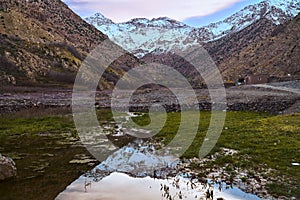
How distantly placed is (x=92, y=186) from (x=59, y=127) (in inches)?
758

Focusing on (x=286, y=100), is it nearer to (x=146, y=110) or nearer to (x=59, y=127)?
(x=146, y=110)

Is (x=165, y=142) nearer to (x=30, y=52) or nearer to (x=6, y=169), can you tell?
(x=6, y=169)

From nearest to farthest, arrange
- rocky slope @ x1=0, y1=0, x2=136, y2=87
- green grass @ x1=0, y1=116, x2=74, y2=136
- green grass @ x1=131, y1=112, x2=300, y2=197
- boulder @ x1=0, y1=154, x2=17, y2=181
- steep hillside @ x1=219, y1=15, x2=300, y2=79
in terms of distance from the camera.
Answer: boulder @ x1=0, y1=154, x2=17, y2=181
green grass @ x1=131, y1=112, x2=300, y2=197
green grass @ x1=0, y1=116, x2=74, y2=136
rocky slope @ x1=0, y1=0, x2=136, y2=87
steep hillside @ x1=219, y1=15, x2=300, y2=79


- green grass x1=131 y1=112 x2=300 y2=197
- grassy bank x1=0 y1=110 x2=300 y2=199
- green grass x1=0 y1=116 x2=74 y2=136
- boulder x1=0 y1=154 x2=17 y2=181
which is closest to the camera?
grassy bank x1=0 y1=110 x2=300 y2=199

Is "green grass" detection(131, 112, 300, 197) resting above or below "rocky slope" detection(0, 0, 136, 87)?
below

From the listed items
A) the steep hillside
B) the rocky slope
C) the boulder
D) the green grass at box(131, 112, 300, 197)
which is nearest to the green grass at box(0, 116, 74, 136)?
the green grass at box(131, 112, 300, 197)

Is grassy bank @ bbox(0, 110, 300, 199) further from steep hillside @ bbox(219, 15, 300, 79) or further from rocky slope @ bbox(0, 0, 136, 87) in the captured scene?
steep hillside @ bbox(219, 15, 300, 79)

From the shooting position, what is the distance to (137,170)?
16438 millimetres

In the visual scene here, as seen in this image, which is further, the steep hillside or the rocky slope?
the steep hillside

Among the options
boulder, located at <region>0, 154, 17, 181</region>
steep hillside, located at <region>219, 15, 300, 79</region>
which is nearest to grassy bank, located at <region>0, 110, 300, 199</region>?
boulder, located at <region>0, 154, 17, 181</region>

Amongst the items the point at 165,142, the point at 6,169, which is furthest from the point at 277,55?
the point at 6,169

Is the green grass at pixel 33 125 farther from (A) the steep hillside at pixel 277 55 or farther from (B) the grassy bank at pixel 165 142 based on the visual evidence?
(A) the steep hillside at pixel 277 55

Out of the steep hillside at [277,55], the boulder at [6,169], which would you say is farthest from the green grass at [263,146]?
the steep hillside at [277,55]

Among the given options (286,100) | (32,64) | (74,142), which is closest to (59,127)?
(74,142)
